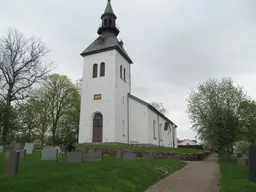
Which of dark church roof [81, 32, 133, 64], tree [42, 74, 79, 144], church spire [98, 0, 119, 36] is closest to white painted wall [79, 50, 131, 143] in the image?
dark church roof [81, 32, 133, 64]

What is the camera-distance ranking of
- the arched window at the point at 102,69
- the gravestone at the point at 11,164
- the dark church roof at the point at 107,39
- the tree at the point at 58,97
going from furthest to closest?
1. the tree at the point at 58,97
2. the dark church roof at the point at 107,39
3. the arched window at the point at 102,69
4. the gravestone at the point at 11,164

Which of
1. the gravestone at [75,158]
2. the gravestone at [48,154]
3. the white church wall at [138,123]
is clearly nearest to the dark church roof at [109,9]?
the white church wall at [138,123]

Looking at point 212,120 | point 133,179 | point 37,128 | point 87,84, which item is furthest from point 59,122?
point 133,179

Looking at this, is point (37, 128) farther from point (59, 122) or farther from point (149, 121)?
point (149, 121)

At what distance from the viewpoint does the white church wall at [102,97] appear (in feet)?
88.8

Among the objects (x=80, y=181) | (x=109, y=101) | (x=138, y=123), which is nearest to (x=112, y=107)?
(x=109, y=101)

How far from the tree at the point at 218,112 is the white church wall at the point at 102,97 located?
9.06 m

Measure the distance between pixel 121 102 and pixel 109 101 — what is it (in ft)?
6.26

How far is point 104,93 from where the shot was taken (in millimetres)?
28344

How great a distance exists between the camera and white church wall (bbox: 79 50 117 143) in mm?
27062

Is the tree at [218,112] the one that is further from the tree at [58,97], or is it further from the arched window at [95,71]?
the tree at [58,97]

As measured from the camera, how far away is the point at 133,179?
9.20m

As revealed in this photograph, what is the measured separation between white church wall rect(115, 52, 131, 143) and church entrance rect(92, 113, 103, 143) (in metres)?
1.95

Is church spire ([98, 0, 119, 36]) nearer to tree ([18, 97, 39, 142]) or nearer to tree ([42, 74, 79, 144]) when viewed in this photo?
tree ([42, 74, 79, 144])
